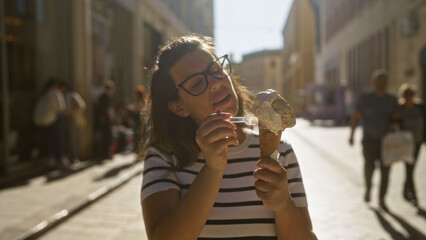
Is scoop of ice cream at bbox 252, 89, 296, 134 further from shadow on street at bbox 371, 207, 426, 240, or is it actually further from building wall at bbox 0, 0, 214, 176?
building wall at bbox 0, 0, 214, 176

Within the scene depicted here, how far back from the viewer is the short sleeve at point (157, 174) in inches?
59.0

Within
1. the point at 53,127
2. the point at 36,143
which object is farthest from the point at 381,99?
the point at 36,143

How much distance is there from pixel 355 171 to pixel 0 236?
6.29 meters

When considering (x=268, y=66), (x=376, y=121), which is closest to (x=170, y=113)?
(x=376, y=121)

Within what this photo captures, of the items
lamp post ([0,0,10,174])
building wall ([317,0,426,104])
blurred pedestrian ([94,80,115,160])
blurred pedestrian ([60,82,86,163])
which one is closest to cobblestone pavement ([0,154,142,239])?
lamp post ([0,0,10,174])

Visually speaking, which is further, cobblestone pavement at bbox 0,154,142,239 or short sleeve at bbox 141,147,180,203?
cobblestone pavement at bbox 0,154,142,239

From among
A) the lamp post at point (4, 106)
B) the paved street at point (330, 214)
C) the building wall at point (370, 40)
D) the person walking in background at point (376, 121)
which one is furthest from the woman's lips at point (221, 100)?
the building wall at point (370, 40)

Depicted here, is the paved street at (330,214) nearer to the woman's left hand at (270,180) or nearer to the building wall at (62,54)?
the building wall at (62,54)

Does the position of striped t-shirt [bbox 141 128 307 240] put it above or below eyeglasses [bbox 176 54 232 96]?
below

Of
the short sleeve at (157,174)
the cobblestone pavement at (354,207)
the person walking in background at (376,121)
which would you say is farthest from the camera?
the person walking in background at (376,121)

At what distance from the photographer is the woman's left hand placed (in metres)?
1.25

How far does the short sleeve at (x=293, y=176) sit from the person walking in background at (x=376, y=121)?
4729 mm

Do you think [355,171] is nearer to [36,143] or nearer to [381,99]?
[381,99]

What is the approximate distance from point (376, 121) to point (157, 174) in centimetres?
508
